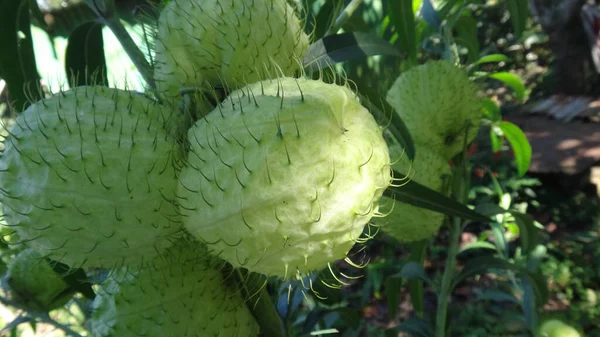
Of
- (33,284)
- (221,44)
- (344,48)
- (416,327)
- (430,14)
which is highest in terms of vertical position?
(221,44)

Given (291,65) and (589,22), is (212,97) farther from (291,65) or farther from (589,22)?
(589,22)

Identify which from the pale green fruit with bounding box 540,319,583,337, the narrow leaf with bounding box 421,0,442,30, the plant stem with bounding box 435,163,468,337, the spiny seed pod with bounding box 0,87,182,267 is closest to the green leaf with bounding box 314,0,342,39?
the narrow leaf with bounding box 421,0,442,30

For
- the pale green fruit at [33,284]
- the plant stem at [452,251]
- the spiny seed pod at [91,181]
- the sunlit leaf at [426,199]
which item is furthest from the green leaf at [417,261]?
the spiny seed pod at [91,181]

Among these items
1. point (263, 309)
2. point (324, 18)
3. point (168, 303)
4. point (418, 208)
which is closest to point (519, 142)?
point (418, 208)

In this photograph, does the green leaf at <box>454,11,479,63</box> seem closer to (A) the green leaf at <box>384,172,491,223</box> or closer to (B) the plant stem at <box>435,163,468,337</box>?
(B) the plant stem at <box>435,163,468,337</box>

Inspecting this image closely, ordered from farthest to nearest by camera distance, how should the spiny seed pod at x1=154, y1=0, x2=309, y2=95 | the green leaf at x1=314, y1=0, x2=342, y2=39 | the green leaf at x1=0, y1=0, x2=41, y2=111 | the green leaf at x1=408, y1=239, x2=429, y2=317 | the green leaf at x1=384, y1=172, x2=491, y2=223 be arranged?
the green leaf at x1=408, y1=239, x2=429, y2=317 < the green leaf at x1=314, y1=0, x2=342, y2=39 < the green leaf at x1=0, y1=0, x2=41, y2=111 < the green leaf at x1=384, y1=172, x2=491, y2=223 < the spiny seed pod at x1=154, y1=0, x2=309, y2=95

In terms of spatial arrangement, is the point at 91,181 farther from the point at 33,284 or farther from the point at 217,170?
the point at 33,284
